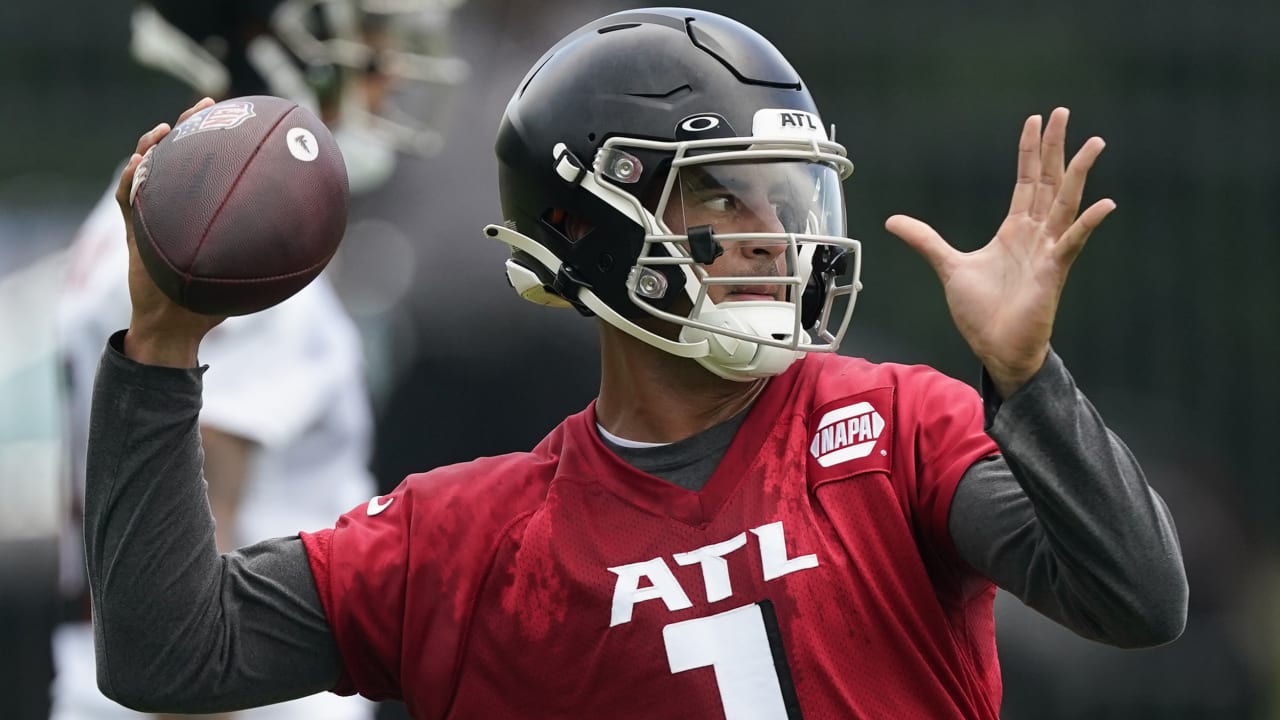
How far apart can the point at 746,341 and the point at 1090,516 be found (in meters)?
0.57

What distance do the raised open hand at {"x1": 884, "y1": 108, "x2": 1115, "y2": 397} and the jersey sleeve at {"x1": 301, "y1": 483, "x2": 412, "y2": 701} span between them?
0.90 meters

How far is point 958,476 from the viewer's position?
235cm

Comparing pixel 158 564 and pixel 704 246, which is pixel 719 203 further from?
pixel 158 564

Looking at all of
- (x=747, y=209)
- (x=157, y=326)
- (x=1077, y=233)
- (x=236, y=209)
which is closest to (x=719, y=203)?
(x=747, y=209)

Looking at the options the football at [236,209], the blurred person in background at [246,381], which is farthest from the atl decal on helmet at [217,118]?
the blurred person in background at [246,381]

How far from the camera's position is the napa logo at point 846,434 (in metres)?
2.44

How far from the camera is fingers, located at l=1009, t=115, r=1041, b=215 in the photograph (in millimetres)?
2268

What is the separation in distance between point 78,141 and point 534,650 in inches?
179

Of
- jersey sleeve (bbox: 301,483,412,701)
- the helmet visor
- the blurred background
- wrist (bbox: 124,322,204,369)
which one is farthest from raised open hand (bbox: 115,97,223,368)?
the blurred background

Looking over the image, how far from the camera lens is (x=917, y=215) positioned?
649cm

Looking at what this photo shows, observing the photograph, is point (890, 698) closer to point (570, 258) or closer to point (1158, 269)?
point (570, 258)

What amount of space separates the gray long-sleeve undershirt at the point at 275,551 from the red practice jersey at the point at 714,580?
0.23 feet

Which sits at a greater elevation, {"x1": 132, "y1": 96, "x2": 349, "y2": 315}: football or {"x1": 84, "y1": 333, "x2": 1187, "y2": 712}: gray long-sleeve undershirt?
{"x1": 132, "y1": 96, "x2": 349, "y2": 315}: football

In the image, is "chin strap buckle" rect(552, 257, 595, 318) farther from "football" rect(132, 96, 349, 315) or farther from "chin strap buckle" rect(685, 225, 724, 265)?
"football" rect(132, 96, 349, 315)
